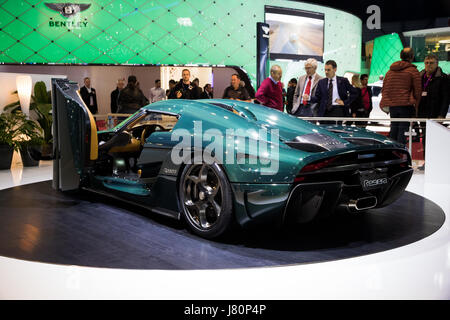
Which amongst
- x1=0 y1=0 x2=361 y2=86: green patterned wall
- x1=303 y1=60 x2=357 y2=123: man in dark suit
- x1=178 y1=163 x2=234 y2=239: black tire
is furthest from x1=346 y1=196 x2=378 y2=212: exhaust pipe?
x1=0 y1=0 x2=361 y2=86: green patterned wall

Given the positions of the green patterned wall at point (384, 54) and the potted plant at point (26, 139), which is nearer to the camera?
the potted plant at point (26, 139)

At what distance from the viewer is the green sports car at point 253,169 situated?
3.12 m

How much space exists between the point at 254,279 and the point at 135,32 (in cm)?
984

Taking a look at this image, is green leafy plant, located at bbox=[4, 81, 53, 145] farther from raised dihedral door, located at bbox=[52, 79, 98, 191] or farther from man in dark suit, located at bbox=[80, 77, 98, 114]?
raised dihedral door, located at bbox=[52, 79, 98, 191]

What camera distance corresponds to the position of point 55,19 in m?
10.9

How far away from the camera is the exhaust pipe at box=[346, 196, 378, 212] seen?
333cm

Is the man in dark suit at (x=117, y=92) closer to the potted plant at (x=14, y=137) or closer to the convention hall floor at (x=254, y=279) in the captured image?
the potted plant at (x=14, y=137)

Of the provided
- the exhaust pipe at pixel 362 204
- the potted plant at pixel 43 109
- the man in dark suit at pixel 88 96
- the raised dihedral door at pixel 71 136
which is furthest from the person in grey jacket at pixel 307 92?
the man in dark suit at pixel 88 96

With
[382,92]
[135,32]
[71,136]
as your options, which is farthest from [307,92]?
[135,32]

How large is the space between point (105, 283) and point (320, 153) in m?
1.55

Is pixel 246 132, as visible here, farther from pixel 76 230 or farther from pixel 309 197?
pixel 76 230

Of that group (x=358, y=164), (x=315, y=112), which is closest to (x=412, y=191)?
(x=315, y=112)

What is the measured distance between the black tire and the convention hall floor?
0.27 meters

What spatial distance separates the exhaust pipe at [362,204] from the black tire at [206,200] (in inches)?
33.0
